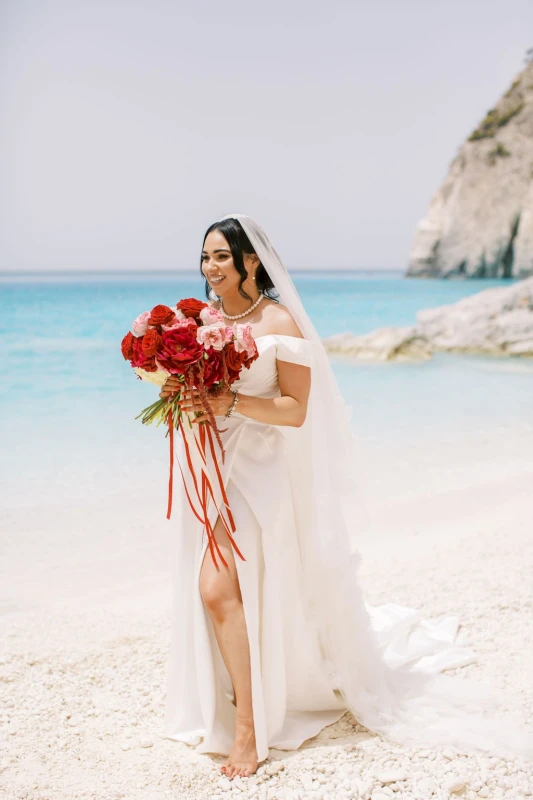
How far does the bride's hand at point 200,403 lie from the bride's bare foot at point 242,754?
1.35 m

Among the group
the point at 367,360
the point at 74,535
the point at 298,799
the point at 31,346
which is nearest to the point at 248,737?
the point at 298,799

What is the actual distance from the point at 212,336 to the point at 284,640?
5.08ft

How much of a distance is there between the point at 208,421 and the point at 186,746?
1551mm

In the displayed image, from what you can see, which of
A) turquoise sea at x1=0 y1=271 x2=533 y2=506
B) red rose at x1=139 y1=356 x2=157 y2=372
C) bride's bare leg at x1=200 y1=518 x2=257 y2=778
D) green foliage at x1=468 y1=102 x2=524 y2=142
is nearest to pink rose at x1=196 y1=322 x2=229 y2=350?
red rose at x1=139 y1=356 x2=157 y2=372

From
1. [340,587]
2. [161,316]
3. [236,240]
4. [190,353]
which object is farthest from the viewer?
[340,587]

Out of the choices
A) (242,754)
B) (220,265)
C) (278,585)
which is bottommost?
(242,754)

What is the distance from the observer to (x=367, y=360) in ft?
63.5

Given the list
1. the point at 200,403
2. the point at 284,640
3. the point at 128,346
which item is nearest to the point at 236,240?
the point at 128,346

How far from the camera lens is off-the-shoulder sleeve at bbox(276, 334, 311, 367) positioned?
3373 millimetres

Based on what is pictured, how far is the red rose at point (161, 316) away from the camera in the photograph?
3000mm

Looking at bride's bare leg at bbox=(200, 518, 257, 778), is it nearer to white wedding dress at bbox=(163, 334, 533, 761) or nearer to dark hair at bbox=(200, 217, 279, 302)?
white wedding dress at bbox=(163, 334, 533, 761)

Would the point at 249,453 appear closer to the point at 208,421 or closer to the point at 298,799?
the point at 208,421

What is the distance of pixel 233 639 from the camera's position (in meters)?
3.23

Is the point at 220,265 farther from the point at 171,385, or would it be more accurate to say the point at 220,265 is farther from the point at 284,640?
the point at 284,640
